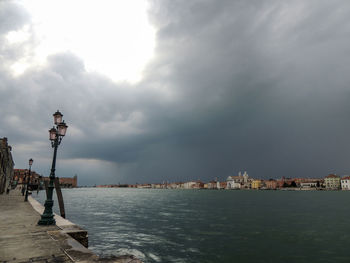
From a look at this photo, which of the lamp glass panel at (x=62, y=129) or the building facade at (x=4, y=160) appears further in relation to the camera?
the building facade at (x=4, y=160)

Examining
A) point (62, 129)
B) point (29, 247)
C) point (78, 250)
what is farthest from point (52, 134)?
point (78, 250)

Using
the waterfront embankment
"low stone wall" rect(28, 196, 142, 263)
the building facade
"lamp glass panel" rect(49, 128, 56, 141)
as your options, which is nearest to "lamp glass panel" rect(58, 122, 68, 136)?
"lamp glass panel" rect(49, 128, 56, 141)

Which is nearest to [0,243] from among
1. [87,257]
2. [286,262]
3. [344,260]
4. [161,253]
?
[87,257]

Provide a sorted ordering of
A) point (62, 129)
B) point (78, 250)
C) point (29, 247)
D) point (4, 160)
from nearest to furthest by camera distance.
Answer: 1. point (78, 250)
2. point (29, 247)
3. point (62, 129)
4. point (4, 160)

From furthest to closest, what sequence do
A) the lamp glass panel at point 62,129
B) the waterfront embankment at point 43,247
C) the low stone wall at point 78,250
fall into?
Answer: the lamp glass panel at point 62,129 < the waterfront embankment at point 43,247 < the low stone wall at point 78,250

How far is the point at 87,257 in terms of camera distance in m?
5.97

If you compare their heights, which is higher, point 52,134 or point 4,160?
point 52,134

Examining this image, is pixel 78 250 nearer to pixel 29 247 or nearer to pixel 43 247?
pixel 43 247

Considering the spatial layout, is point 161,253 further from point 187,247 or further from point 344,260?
point 344,260

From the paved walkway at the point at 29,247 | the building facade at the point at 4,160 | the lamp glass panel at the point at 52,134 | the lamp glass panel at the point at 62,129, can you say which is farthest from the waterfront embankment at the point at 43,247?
the building facade at the point at 4,160

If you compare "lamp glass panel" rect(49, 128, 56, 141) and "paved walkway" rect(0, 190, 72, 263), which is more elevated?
"lamp glass panel" rect(49, 128, 56, 141)

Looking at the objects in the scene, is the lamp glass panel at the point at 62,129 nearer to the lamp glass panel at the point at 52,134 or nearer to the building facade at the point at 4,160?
the lamp glass panel at the point at 52,134

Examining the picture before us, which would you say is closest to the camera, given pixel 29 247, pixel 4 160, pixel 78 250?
pixel 78 250

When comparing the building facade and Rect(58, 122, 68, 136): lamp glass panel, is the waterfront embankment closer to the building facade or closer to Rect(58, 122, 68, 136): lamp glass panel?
Rect(58, 122, 68, 136): lamp glass panel
